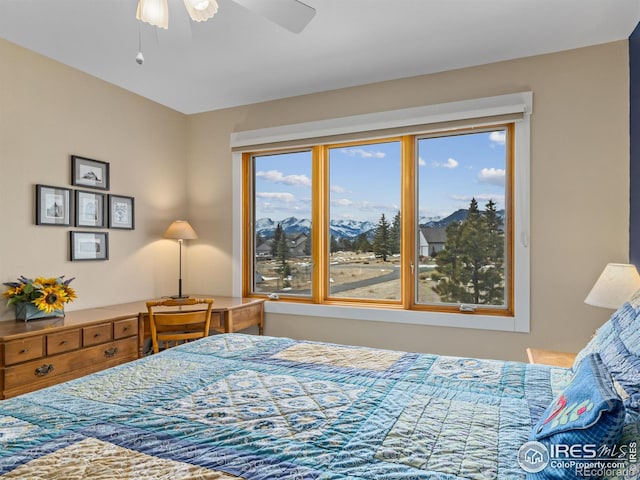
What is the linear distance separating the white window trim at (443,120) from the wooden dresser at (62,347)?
132 centimetres

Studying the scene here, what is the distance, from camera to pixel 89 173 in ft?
10.7

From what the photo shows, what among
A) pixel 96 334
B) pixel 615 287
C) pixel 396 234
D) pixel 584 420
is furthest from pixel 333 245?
pixel 584 420

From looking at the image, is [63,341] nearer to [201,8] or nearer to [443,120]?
[201,8]

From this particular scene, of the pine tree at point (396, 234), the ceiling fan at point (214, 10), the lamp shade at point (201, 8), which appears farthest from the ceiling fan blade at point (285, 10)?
the pine tree at point (396, 234)

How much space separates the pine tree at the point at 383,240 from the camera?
3518mm

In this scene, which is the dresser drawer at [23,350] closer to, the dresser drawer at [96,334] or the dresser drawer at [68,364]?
the dresser drawer at [68,364]

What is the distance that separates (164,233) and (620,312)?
3.60 m

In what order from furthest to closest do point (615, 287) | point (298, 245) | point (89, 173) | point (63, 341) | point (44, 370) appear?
point (298, 245) → point (89, 173) → point (63, 341) → point (44, 370) → point (615, 287)

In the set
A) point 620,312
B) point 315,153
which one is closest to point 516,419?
point 620,312

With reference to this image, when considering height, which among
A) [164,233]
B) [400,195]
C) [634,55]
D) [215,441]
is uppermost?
[634,55]

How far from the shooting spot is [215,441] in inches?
44.4

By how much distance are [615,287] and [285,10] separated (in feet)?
7.42

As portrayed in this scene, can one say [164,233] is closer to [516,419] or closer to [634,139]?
[516,419]

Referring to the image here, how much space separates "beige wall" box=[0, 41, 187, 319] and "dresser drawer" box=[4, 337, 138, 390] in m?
0.61
